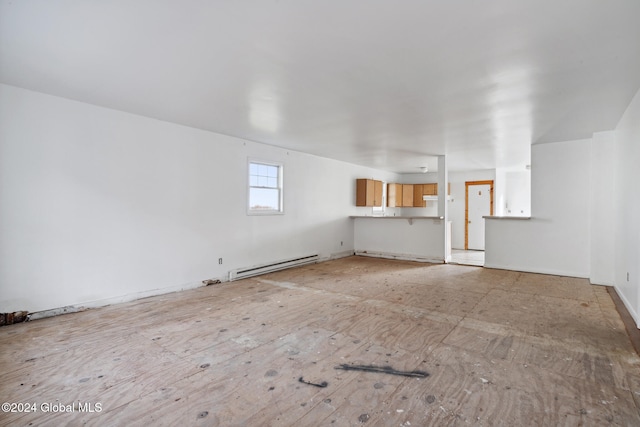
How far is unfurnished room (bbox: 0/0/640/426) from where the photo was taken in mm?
2068

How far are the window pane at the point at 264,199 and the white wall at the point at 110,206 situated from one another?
239 mm

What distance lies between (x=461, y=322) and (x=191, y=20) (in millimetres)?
3828

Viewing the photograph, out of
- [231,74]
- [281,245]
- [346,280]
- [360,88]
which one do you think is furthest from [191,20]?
[281,245]

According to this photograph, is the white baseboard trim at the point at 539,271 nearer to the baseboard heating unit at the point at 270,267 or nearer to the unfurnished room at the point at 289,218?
the unfurnished room at the point at 289,218

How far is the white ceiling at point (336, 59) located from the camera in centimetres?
205

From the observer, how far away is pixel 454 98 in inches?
142

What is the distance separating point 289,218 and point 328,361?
4.48 metres

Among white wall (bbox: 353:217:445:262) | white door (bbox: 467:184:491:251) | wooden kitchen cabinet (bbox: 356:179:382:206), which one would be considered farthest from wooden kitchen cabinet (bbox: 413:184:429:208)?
white wall (bbox: 353:217:445:262)

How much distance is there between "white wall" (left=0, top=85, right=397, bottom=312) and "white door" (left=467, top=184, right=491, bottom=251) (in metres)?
7.06

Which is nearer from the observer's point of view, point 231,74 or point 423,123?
point 231,74

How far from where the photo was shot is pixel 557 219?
5953 millimetres

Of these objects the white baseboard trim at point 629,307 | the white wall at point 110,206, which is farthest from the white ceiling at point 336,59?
the white baseboard trim at point 629,307

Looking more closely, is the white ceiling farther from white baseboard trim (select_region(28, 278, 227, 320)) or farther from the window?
white baseboard trim (select_region(28, 278, 227, 320))

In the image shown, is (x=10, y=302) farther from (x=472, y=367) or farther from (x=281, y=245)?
(x=472, y=367)
